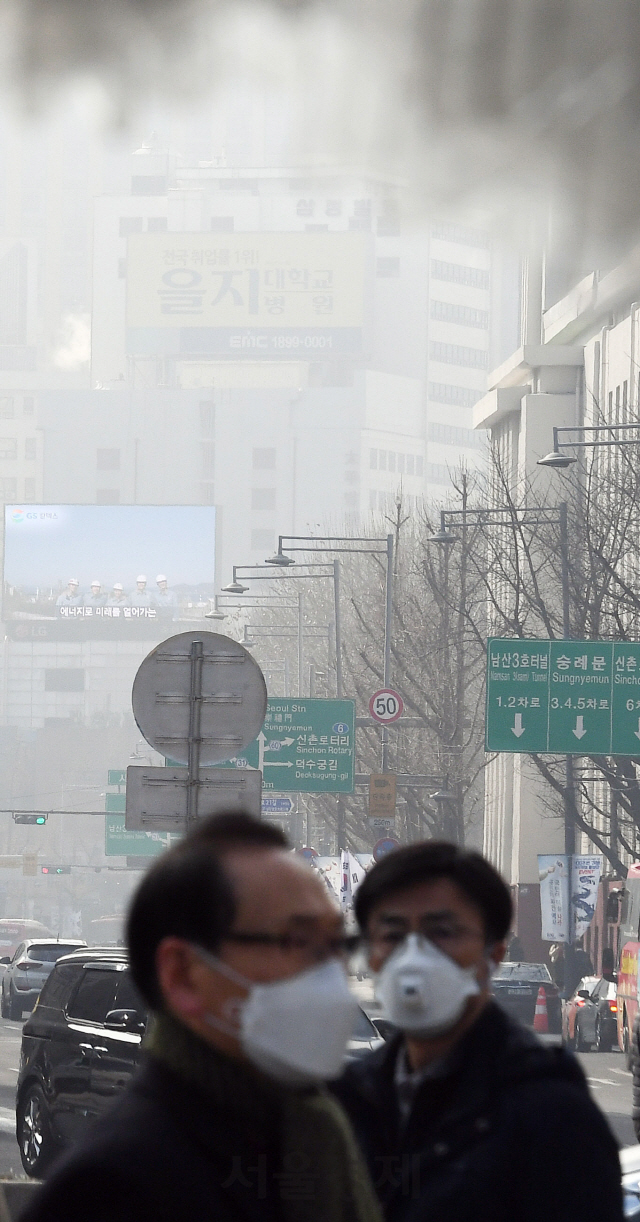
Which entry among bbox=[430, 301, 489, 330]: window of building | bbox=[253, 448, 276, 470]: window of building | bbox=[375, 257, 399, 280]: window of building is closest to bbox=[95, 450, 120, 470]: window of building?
bbox=[253, 448, 276, 470]: window of building

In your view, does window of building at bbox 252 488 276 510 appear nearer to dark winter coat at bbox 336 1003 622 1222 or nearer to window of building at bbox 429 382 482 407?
window of building at bbox 429 382 482 407

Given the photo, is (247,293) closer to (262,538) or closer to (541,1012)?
(262,538)

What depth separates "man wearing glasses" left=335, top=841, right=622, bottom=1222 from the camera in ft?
9.24

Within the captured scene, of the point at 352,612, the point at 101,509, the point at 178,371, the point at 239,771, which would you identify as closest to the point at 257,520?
the point at 178,371

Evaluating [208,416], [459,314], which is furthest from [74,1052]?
[459,314]

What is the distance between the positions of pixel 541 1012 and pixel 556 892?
3.36 m

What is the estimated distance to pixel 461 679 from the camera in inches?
1678

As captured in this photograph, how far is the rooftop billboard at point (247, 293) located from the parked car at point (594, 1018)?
4936 inches

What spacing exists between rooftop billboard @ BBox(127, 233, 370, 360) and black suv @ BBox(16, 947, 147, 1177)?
139 metres

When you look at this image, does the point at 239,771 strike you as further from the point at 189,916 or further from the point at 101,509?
the point at 101,509

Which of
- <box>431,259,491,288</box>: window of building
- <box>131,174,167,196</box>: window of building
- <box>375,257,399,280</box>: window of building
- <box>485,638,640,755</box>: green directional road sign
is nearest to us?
<box>485,638,640,755</box>: green directional road sign

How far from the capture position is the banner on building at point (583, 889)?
33.3 metres

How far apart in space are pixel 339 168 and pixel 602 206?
0.49 m

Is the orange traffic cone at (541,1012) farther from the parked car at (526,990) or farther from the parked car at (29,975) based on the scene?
the parked car at (29,975)
